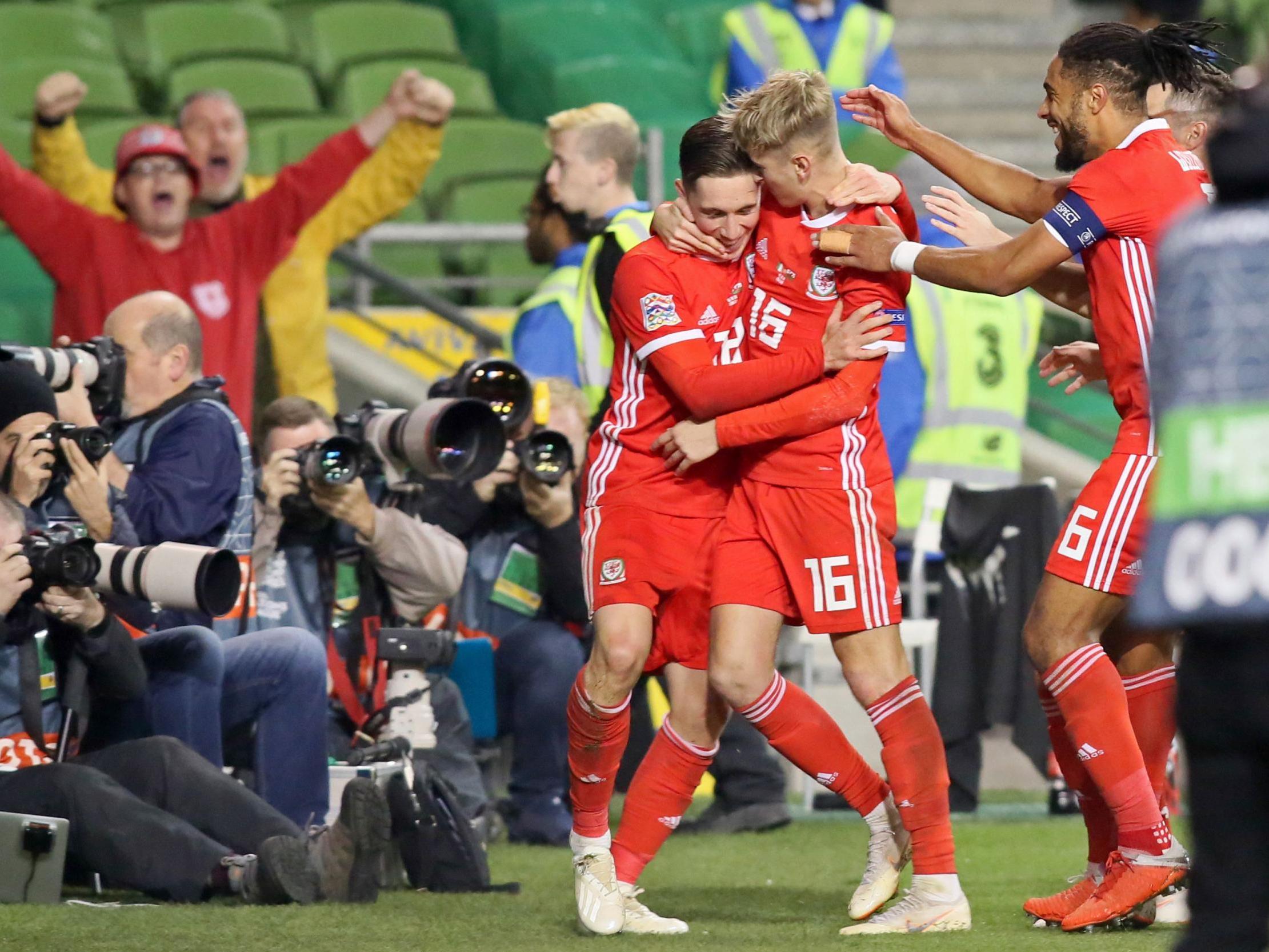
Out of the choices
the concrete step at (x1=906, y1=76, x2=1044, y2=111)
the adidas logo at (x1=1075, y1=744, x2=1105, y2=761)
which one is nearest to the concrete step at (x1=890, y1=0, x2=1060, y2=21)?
the concrete step at (x1=906, y1=76, x2=1044, y2=111)

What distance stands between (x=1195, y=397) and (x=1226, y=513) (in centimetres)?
15

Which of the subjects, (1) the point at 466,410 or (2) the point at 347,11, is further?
(2) the point at 347,11

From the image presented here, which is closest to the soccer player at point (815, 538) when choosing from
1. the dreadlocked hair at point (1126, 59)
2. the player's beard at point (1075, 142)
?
the player's beard at point (1075, 142)

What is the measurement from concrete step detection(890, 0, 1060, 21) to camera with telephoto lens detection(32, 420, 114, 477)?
9.56m

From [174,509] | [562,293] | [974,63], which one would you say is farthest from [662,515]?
[974,63]

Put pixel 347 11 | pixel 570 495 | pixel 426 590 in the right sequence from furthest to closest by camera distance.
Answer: pixel 347 11 < pixel 570 495 < pixel 426 590

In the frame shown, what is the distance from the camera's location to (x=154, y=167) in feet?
23.1

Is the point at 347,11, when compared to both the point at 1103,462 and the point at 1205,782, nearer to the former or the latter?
the point at 1103,462

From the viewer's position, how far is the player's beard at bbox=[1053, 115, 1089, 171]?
4422mm

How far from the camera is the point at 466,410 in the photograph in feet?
18.3

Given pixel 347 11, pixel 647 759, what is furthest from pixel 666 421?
pixel 347 11

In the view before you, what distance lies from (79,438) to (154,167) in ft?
7.45

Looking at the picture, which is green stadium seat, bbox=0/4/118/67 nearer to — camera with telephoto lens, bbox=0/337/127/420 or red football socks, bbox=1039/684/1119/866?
camera with telephoto lens, bbox=0/337/127/420

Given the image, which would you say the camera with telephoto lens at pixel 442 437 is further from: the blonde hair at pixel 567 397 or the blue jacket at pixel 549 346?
the blue jacket at pixel 549 346
